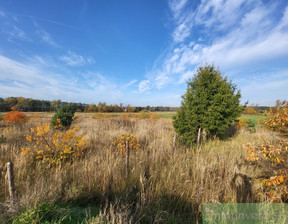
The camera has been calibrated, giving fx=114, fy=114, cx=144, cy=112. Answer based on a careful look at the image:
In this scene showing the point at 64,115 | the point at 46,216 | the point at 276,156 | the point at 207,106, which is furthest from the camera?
the point at 64,115

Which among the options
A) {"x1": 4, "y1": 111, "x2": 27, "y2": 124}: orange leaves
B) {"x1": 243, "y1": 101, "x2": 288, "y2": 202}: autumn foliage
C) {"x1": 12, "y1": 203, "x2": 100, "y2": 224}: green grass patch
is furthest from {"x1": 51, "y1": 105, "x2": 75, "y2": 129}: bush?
{"x1": 243, "y1": 101, "x2": 288, "y2": 202}: autumn foliage

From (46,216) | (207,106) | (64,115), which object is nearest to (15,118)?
(64,115)

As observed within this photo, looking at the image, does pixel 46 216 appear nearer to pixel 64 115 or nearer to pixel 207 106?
pixel 207 106

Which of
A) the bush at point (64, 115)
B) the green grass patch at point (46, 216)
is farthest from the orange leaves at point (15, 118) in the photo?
the green grass patch at point (46, 216)

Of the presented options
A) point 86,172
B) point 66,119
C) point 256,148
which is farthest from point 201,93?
point 66,119

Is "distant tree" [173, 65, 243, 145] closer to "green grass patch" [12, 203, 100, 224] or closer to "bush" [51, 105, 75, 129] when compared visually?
"green grass patch" [12, 203, 100, 224]

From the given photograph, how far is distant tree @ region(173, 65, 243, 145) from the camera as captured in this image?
523 cm

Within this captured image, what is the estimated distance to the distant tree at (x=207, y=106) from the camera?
523 centimetres

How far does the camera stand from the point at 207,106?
17.9 feet

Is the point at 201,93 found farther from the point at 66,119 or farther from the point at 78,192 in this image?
the point at 66,119

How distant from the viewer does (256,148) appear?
7.12ft

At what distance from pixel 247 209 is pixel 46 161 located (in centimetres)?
460

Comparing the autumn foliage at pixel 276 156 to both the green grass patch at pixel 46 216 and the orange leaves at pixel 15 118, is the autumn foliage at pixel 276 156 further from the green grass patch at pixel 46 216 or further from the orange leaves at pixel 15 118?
the orange leaves at pixel 15 118

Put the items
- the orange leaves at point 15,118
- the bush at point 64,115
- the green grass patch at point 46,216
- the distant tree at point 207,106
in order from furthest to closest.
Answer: the orange leaves at point 15,118
the bush at point 64,115
the distant tree at point 207,106
the green grass patch at point 46,216
